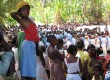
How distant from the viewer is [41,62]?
7.79 meters

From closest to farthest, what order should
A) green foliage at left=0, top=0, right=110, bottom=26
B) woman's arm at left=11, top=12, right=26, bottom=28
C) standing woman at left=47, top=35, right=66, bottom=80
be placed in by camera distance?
1. woman's arm at left=11, top=12, right=26, bottom=28
2. standing woman at left=47, top=35, right=66, bottom=80
3. green foliage at left=0, top=0, right=110, bottom=26

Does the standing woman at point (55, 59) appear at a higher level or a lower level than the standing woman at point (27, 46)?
lower

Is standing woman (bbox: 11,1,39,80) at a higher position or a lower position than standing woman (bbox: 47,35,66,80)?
higher

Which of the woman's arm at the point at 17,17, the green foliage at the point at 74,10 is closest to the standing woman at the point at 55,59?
the woman's arm at the point at 17,17

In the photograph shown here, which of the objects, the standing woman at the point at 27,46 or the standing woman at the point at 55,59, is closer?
the standing woman at the point at 27,46

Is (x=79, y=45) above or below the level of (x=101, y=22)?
above

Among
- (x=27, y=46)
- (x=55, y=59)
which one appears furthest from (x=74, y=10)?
(x=27, y=46)

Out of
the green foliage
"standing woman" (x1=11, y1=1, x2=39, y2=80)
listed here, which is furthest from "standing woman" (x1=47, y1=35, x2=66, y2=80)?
the green foliage

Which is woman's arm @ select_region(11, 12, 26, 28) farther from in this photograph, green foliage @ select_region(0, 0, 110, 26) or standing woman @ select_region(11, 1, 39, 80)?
green foliage @ select_region(0, 0, 110, 26)

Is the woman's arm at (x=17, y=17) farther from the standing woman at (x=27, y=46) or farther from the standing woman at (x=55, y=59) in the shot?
the standing woman at (x=55, y=59)

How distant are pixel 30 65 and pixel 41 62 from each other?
2.32 meters

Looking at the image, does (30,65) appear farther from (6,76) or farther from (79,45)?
(79,45)

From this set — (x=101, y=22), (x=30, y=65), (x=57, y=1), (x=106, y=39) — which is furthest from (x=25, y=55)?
(x=101, y=22)

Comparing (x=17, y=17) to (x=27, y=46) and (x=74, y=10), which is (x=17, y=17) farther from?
(x=74, y=10)
